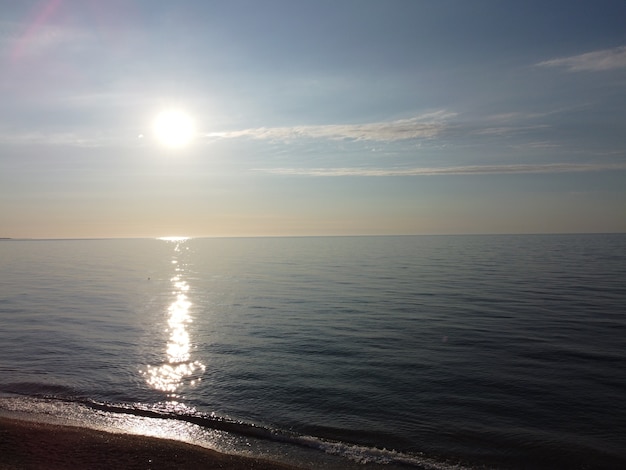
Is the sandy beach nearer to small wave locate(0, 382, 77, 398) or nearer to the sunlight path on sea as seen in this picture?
small wave locate(0, 382, 77, 398)

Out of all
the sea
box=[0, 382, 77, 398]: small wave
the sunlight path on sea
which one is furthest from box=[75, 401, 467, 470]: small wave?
box=[0, 382, 77, 398]: small wave

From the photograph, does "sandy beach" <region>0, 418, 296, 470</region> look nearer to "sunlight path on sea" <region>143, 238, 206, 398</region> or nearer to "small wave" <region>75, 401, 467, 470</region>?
"small wave" <region>75, 401, 467, 470</region>

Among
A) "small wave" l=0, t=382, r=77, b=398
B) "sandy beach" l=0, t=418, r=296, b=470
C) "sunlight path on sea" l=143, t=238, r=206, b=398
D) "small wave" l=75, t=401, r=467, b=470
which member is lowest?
"small wave" l=0, t=382, r=77, b=398

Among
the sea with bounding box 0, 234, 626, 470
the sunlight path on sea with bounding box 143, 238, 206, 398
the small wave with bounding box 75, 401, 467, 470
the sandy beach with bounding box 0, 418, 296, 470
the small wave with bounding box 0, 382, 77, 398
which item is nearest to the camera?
the sandy beach with bounding box 0, 418, 296, 470

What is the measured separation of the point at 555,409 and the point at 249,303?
3037 cm

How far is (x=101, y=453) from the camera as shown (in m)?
12.3

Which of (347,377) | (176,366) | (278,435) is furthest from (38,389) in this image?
(347,377)

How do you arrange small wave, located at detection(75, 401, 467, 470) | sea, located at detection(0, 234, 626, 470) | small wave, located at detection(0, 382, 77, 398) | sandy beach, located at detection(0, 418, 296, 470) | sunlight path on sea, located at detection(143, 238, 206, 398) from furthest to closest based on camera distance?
1. sunlight path on sea, located at detection(143, 238, 206, 398)
2. small wave, located at detection(0, 382, 77, 398)
3. sea, located at detection(0, 234, 626, 470)
4. small wave, located at detection(75, 401, 467, 470)
5. sandy beach, located at detection(0, 418, 296, 470)

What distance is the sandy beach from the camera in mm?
11658

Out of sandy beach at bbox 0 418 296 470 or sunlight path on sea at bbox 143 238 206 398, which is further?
sunlight path on sea at bbox 143 238 206 398

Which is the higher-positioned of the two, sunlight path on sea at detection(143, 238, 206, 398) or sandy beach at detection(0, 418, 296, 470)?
sandy beach at detection(0, 418, 296, 470)

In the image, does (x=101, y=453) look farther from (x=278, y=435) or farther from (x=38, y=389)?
(x=38, y=389)

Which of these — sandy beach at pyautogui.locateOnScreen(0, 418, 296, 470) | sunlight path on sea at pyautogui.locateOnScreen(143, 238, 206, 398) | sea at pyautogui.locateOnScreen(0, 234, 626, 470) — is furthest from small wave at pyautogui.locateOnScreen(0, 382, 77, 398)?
sandy beach at pyautogui.locateOnScreen(0, 418, 296, 470)

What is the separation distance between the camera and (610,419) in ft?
51.8
